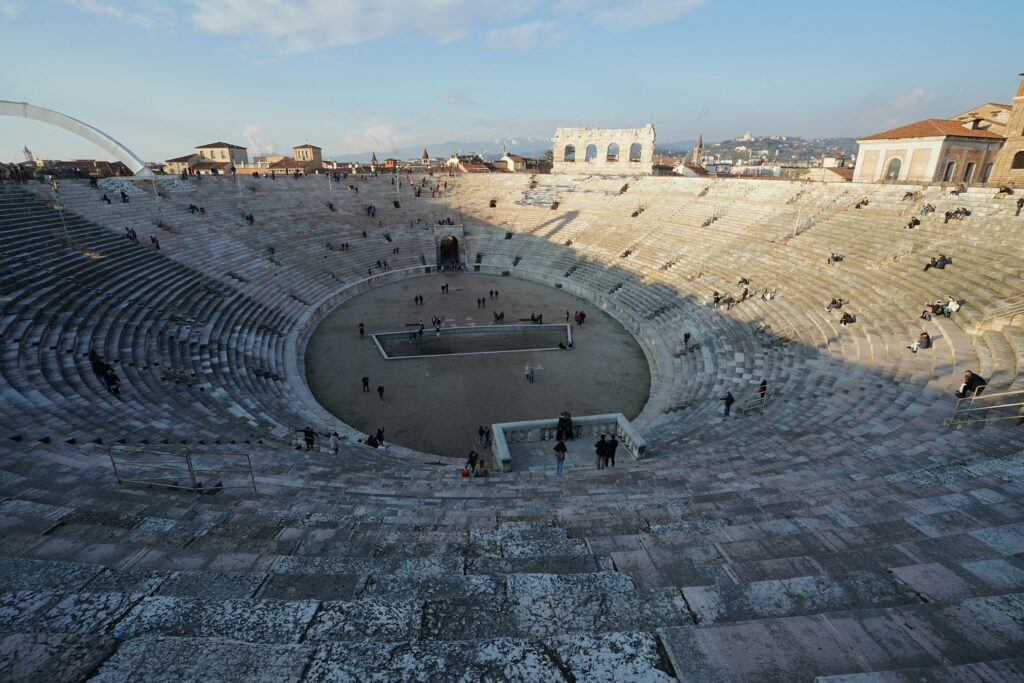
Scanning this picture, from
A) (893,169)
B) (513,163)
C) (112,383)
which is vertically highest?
(513,163)

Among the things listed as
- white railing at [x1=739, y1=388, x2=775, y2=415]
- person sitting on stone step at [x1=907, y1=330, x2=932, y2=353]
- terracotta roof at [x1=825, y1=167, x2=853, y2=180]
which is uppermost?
terracotta roof at [x1=825, y1=167, x2=853, y2=180]

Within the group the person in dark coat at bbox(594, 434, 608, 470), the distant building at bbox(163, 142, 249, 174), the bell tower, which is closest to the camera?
the person in dark coat at bbox(594, 434, 608, 470)

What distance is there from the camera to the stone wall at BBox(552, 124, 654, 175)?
178 feet

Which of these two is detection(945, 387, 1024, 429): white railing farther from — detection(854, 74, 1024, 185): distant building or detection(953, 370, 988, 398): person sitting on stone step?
detection(854, 74, 1024, 185): distant building

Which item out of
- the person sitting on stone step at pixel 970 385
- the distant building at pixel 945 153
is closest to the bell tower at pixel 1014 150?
the distant building at pixel 945 153

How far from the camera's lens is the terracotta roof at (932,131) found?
34688 mm

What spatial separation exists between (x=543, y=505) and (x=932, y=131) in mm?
44226

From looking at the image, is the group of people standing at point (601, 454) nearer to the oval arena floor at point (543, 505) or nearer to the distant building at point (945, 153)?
the oval arena floor at point (543, 505)

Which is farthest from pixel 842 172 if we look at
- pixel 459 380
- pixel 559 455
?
pixel 559 455

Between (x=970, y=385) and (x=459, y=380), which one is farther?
(x=459, y=380)

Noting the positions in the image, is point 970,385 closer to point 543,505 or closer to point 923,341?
point 923,341

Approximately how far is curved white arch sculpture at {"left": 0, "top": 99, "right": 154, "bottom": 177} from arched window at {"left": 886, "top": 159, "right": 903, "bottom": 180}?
2543 inches

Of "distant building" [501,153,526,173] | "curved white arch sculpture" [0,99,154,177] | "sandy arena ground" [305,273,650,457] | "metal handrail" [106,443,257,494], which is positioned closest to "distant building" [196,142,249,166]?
"curved white arch sculpture" [0,99,154,177]

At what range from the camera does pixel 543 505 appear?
325 inches
